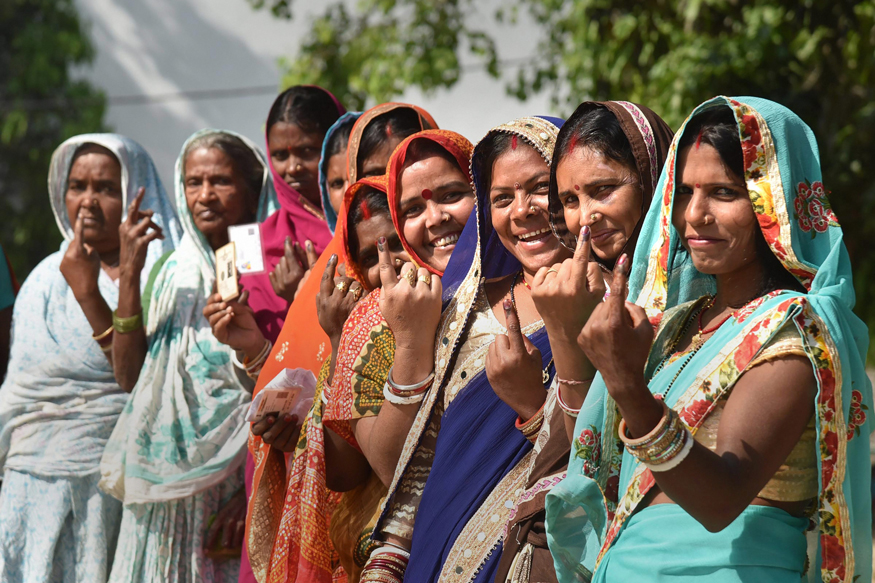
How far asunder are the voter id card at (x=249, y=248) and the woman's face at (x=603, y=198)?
1.76 m

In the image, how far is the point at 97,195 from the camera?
420cm

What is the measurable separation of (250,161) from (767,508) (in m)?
3.15

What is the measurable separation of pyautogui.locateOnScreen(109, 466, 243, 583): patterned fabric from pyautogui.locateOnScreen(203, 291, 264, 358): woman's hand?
61cm

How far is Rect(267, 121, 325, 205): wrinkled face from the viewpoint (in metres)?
3.87

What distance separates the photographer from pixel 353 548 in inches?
99.3

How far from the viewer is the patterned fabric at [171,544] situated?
11.9ft

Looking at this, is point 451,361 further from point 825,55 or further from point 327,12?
point 327,12

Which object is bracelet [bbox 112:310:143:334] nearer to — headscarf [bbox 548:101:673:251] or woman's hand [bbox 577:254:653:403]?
headscarf [bbox 548:101:673:251]

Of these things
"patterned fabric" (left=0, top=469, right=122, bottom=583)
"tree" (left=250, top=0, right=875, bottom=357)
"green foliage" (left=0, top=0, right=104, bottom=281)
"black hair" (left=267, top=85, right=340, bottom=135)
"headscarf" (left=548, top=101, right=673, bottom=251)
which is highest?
"green foliage" (left=0, top=0, right=104, bottom=281)

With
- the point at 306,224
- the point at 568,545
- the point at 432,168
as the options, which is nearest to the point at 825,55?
the point at 306,224

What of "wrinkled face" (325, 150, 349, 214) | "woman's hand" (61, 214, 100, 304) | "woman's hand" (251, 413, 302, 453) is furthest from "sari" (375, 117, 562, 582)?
"woman's hand" (61, 214, 100, 304)

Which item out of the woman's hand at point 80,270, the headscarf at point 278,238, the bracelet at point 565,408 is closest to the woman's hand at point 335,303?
the headscarf at point 278,238

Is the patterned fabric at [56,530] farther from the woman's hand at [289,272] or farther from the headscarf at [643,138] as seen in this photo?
the headscarf at [643,138]

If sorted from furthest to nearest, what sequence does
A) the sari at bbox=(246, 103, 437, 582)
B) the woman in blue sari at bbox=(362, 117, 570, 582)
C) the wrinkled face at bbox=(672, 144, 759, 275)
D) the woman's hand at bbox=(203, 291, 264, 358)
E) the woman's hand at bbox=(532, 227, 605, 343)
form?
the woman's hand at bbox=(203, 291, 264, 358), the sari at bbox=(246, 103, 437, 582), the woman in blue sari at bbox=(362, 117, 570, 582), the woman's hand at bbox=(532, 227, 605, 343), the wrinkled face at bbox=(672, 144, 759, 275)
